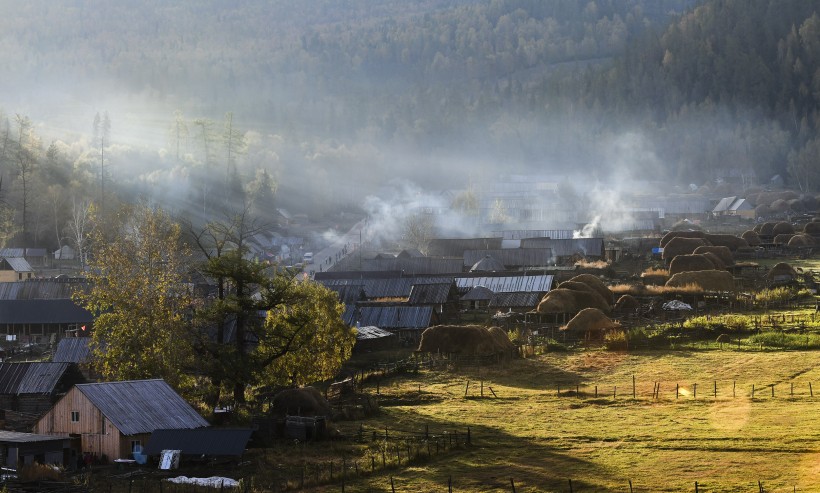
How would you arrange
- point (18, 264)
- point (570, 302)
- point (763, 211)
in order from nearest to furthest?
point (570, 302) < point (18, 264) < point (763, 211)

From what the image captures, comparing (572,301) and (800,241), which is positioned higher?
(800,241)

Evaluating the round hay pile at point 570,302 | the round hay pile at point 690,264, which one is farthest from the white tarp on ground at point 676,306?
the round hay pile at point 690,264

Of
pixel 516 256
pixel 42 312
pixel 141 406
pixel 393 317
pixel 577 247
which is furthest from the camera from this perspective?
pixel 577 247

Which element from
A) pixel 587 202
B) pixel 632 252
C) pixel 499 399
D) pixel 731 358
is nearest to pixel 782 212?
pixel 587 202

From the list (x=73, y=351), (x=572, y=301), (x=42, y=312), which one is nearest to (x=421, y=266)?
(x=572, y=301)

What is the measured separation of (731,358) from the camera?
57.1 metres

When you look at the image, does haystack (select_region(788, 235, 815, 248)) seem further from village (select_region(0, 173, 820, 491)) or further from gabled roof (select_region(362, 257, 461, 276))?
gabled roof (select_region(362, 257, 461, 276))

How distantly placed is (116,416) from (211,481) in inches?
283

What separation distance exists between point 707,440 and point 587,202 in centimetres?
14893

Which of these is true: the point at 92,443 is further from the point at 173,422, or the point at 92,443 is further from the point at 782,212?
the point at 782,212

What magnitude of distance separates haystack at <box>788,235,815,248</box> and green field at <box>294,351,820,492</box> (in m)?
61.7

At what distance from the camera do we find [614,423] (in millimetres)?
42844

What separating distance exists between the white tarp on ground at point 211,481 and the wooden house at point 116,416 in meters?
5.17

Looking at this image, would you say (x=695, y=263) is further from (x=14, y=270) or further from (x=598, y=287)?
(x=14, y=270)
